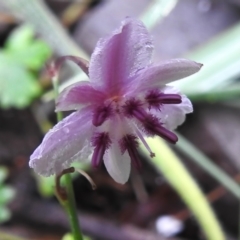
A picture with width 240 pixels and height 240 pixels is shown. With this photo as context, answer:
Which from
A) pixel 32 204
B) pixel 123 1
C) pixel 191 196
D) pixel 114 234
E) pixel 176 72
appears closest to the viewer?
pixel 176 72

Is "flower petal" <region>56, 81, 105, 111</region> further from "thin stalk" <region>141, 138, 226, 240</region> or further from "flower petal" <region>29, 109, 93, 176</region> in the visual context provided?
"thin stalk" <region>141, 138, 226, 240</region>

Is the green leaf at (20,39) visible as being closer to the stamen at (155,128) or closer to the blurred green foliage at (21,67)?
the blurred green foliage at (21,67)

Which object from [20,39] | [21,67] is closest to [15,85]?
[21,67]

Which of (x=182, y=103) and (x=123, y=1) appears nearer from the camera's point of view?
(x=182, y=103)

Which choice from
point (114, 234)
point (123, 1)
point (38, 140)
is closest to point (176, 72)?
point (114, 234)

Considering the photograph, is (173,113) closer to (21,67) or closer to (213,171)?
(213,171)

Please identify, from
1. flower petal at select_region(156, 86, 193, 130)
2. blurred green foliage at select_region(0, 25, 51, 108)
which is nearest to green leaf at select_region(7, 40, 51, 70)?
blurred green foliage at select_region(0, 25, 51, 108)

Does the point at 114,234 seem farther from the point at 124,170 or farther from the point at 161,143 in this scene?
the point at 124,170
